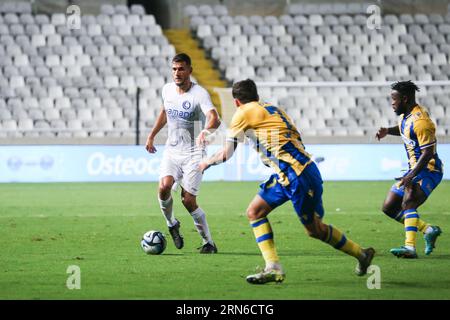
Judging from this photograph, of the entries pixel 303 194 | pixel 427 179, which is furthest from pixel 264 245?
pixel 427 179

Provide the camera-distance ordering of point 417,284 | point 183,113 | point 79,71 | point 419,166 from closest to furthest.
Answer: point 417,284 < point 419,166 < point 183,113 < point 79,71

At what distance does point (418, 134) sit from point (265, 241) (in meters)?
2.66

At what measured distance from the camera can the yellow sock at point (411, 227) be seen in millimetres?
11055

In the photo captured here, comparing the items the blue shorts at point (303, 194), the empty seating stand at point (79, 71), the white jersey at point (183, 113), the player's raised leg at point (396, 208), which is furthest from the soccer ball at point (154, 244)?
the empty seating stand at point (79, 71)

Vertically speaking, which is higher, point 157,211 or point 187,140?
point 187,140

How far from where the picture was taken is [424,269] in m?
10.0

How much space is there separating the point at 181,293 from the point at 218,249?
11.2 ft

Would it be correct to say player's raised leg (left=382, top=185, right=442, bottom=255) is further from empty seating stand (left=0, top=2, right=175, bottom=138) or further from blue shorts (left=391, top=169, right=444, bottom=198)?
empty seating stand (left=0, top=2, right=175, bottom=138)

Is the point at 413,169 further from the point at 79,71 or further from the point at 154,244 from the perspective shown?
the point at 79,71

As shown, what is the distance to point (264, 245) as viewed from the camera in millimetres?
9219

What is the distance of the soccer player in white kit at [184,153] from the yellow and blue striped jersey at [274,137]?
7.87ft

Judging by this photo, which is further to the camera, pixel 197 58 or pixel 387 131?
pixel 197 58
